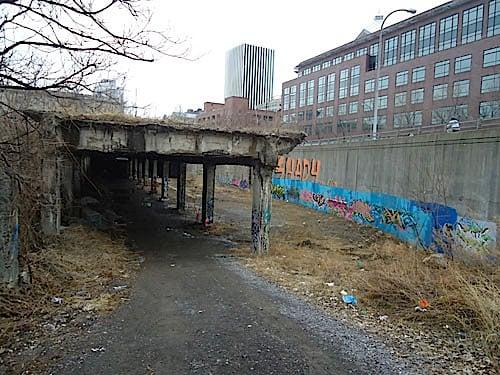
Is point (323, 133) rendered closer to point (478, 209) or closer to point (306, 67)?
point (306, 67)

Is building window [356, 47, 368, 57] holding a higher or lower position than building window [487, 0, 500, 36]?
higher

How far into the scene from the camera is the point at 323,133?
73.9 meters

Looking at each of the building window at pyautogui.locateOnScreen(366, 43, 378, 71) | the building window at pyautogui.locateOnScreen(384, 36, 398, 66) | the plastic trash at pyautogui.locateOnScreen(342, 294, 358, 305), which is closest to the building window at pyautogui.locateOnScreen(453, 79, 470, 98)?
the building window at pyautogui.locateOnScreen(384, 36, 398, 66)

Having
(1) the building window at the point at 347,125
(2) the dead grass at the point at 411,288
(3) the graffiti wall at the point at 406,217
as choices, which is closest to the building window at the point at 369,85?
(1) the building window at the point at 347,125

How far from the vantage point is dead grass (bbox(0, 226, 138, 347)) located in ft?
24.0

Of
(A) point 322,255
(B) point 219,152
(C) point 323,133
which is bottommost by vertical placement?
(A) point 322,255

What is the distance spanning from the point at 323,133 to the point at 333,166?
4772cm

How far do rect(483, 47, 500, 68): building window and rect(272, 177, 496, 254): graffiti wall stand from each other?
101ft

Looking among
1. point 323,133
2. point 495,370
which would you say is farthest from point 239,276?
point 323,133

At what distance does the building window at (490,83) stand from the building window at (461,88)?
2.03m

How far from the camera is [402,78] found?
60281 millimetres

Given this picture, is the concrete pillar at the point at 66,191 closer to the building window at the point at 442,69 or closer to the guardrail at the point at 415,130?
the guardrail at the point at 415,130

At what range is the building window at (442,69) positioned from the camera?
53375mm

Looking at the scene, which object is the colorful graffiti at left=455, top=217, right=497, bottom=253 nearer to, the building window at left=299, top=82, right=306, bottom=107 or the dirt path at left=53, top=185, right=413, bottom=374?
the dirt path at left=53, top=185, right=413, bottom=374
